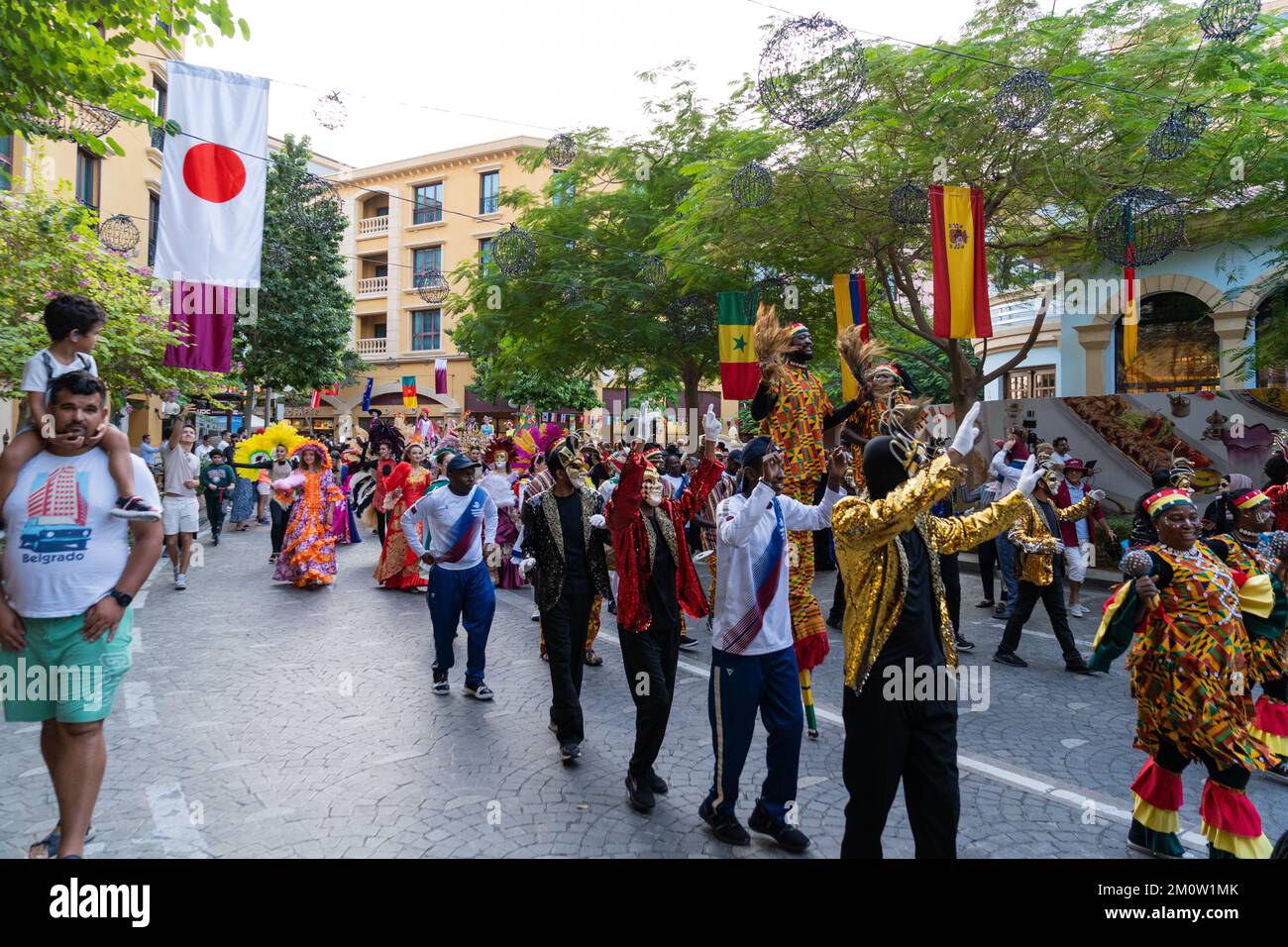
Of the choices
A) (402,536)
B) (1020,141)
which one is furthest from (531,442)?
(1020,141)

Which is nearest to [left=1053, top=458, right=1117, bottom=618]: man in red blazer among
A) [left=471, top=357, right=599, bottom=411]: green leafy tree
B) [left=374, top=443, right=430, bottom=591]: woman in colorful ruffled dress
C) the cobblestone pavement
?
the cobblestone pavement

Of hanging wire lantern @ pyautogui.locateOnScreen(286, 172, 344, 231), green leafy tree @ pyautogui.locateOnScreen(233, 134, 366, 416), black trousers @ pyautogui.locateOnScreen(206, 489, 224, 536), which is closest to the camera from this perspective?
black trousers @ pyautogui.locateOnScreen(206, 489, 224, 536)

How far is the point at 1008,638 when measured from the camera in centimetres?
723

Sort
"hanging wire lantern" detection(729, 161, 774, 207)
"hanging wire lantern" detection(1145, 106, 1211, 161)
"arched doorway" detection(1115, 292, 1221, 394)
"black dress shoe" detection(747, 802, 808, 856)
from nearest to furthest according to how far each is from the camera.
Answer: "black dress shoe" detection(747, 802, 808, 856) → "hanging wire lantern" detection(1145, 106, 1211, 161) → "hanging wire lantern" detection(729, 161, 774, 207) → "arched doorway" detection(1115, 292, 1221, 394)

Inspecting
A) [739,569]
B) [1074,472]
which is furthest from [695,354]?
Result: [739,569]

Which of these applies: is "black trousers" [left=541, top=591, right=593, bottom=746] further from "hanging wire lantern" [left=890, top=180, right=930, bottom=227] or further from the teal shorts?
"hanging wire lantern" [left=890, top=180, right=930, bottom=227]

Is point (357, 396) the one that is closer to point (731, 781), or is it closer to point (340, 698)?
point (340, 698)

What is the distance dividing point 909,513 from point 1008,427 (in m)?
12.1

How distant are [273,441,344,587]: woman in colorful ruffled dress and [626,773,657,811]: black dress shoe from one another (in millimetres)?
7461

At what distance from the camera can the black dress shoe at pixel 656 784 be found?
4277 millimetres

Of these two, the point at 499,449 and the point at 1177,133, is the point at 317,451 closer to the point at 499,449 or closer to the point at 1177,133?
the point at 499,449

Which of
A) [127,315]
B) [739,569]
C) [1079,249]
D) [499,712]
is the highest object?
[1079,249]

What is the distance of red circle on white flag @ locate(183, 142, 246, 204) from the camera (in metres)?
9.77

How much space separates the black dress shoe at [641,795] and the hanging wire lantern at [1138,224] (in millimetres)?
9394
